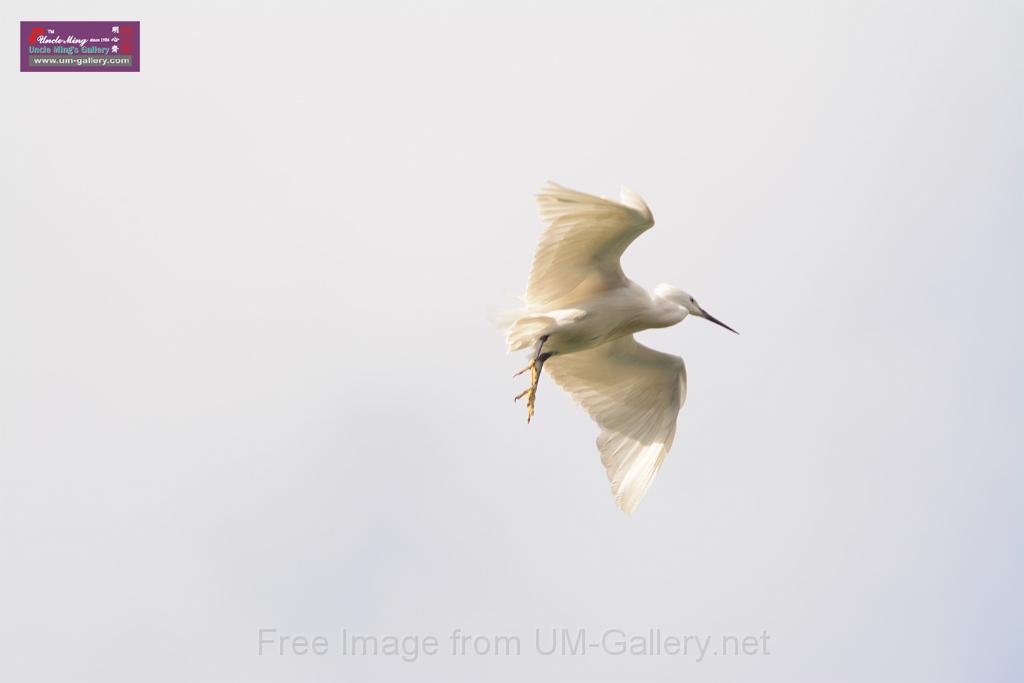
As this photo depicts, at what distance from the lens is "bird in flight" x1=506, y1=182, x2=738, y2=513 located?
47.1 ft

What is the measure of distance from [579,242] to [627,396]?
235cm

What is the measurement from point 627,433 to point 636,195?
298cm

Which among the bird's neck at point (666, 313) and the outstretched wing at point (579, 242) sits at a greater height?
the outstretched wing at point (579, 242)

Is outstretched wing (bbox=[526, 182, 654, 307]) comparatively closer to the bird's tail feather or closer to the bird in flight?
the bird in flight

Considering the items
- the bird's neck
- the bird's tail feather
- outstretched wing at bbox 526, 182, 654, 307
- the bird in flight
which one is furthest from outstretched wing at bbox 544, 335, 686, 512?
the bird's tail feather

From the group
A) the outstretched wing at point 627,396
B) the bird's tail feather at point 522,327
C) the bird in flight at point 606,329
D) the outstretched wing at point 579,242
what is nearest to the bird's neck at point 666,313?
the bird in flight at point 606,329

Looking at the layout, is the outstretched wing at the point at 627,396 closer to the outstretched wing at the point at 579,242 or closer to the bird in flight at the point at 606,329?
the bird in flight at the point at 606,329

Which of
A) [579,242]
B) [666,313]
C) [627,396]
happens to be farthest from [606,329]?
[627,396]

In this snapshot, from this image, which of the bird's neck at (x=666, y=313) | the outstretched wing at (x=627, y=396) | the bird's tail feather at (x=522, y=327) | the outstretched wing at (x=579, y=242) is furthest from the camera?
the outstretched wing at (x=627, y=396)

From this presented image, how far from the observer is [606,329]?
1512 centimetres

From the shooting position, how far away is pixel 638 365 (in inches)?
641

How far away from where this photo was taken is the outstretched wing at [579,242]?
46.0ft

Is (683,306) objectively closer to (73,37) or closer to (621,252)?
(621,252)

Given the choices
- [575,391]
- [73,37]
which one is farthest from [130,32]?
[575,391]
